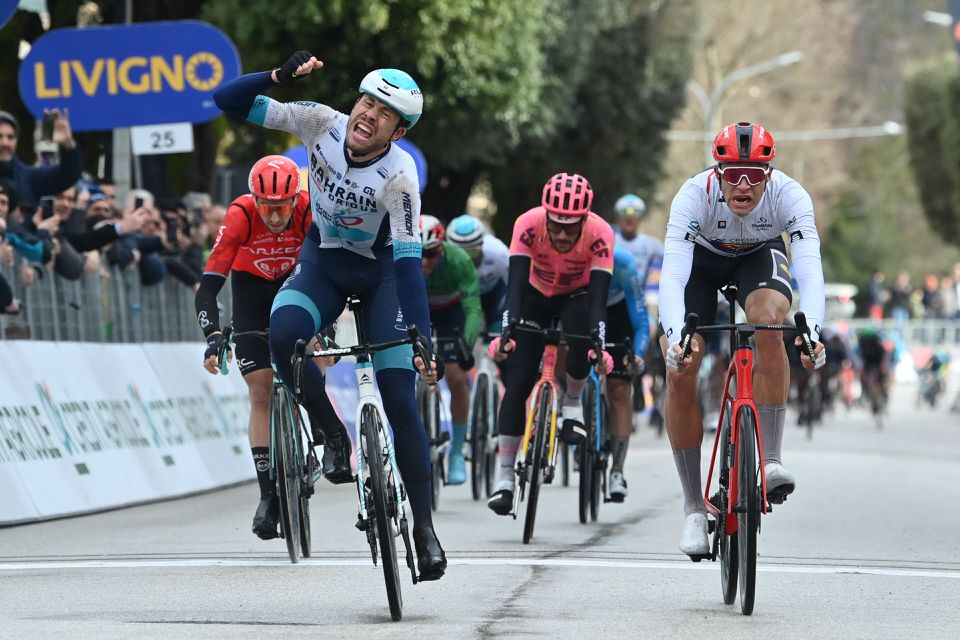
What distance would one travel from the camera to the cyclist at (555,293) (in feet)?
36.6

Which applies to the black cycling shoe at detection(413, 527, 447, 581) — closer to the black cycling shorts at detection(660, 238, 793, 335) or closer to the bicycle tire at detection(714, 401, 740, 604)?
the bicycle tire at detection(714, 401, 740, 604)

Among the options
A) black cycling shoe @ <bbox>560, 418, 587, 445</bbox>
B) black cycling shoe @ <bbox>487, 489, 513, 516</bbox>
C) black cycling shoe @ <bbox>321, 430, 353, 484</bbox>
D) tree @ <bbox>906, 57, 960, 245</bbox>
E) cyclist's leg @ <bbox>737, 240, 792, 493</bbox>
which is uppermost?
tree @ <bbox>906, 57, 960, 245</bbox>

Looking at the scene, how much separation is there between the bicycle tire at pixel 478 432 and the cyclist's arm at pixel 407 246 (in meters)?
5.63

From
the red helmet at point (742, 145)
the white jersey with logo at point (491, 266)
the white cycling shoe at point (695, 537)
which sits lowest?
the white cycling shoe at point (695, 537)

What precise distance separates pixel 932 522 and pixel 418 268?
600 centimetres

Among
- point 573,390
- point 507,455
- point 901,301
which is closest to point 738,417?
point 507,455

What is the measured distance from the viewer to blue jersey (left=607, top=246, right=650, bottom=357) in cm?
1259

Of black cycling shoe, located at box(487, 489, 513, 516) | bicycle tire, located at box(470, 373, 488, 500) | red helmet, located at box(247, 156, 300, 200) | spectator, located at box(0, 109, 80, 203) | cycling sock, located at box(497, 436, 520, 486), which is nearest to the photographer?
red helmet, located at box(247, 156, 300, 200)

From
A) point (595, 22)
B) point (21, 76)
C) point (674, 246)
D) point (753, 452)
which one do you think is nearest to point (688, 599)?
point (753, 452)

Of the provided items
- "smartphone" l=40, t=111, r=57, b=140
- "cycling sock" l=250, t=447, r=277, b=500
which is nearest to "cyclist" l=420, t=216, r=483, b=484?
"smartphone" l=40, t=111, r=57, b=140

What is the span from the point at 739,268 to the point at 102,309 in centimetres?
726

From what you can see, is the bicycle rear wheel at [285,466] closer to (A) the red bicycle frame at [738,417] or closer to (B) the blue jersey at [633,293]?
(A) the red bicycle frame at [738,417]

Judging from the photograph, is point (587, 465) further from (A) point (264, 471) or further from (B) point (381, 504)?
(B) point (381, 504)

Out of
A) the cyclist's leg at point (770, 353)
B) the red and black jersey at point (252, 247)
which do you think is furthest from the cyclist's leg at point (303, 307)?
the cyclist's leg at point (770, 353)
